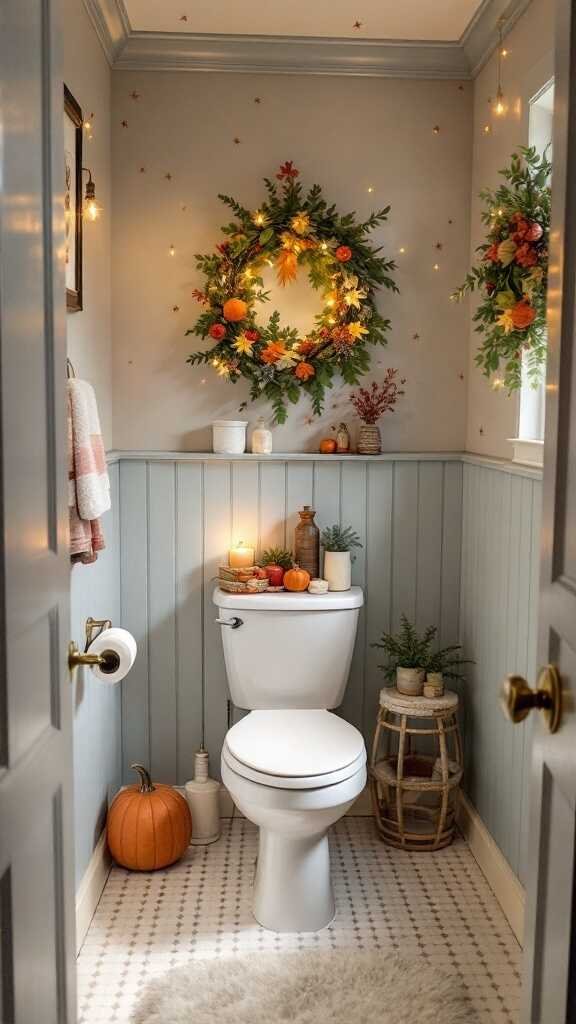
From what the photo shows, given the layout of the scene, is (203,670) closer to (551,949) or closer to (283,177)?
(283,177)

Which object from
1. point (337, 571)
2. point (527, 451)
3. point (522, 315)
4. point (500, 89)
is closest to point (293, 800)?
point (337, 571)

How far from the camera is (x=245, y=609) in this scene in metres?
3.05

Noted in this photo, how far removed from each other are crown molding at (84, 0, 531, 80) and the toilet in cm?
174

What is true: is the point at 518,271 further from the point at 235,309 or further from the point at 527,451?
the point at 235,309

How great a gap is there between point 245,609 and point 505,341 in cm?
121

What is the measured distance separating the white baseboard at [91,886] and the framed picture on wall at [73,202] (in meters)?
1.58

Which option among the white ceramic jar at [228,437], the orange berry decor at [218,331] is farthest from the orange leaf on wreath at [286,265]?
the white ceramic jar at [228,437]

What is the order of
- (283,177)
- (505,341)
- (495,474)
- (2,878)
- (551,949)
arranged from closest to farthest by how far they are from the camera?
(2,878) < (551,949) < (505,341) < (495,474) < (283,177)

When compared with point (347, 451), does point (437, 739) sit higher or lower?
lower

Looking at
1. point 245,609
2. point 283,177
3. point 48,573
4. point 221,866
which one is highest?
point 283,177

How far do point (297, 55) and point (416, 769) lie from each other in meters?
2.42

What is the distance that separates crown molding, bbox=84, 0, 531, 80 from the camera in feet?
10.1

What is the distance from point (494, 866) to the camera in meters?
2.86

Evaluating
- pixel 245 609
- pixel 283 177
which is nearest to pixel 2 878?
pixel 245 609
